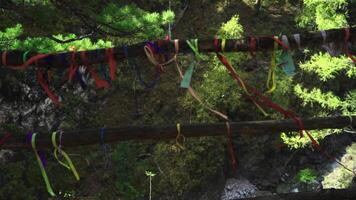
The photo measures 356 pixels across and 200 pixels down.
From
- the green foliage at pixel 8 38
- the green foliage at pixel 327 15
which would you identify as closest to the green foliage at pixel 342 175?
the green foliage at pixel 327 15

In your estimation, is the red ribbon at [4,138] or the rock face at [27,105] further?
the rock face at [27,105]

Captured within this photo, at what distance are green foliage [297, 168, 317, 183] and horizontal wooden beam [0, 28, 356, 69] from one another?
30.9 feet

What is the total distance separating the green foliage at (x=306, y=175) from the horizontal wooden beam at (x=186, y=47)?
943cm

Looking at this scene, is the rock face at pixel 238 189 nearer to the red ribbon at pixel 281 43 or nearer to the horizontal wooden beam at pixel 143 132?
the horizontal wooden beam at pixel 143 132

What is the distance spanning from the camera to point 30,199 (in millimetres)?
11250

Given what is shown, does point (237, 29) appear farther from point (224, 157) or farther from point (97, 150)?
point (97, 150)

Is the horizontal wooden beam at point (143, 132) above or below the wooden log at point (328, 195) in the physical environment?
above

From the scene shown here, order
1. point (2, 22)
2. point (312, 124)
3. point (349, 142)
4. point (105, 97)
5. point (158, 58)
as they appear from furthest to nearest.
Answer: point (105, 97) → point (349, 142) → point (2, 22) → point (312, 124) → point (158, 58)

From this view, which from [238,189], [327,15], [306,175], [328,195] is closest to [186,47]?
[328,195]

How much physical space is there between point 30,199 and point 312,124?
909cm

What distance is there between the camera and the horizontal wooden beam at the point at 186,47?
3.56 m

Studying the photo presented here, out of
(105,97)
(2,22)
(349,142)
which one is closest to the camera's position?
(2,22)

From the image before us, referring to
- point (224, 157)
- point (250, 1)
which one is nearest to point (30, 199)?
point (224, 157)

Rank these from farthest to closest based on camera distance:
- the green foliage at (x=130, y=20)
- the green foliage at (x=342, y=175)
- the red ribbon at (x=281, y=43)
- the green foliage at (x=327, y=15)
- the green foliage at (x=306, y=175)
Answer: the green foliage at (x=306, y=175) → the green foliage at (x=342, y=175) → the green foliage at (x=327, y=15) → the green foliage at (x=130, y=20) → the red ribbon at (x=281, y=43)
